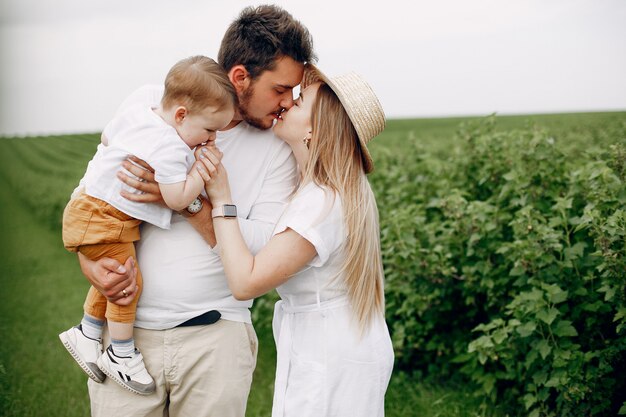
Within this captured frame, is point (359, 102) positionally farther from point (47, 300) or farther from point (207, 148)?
point (47, 300)

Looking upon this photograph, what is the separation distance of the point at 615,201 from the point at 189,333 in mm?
2651

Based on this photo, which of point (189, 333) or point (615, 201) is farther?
point (615, 201)

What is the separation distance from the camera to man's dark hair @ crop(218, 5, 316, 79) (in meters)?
2.89

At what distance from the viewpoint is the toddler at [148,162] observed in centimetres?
255

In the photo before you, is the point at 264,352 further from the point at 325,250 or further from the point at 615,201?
the point at 325,250

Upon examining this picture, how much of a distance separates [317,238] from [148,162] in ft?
2.23

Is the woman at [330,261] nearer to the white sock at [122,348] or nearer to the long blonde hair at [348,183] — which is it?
the long blonde hair at [348,183]

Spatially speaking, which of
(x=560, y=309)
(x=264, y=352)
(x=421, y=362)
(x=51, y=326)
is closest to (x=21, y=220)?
(x=51, y=326)

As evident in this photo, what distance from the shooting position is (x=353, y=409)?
2.72 meters

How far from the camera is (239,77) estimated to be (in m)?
2.93

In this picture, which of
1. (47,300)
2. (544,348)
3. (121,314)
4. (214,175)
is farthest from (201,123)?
(47,300)

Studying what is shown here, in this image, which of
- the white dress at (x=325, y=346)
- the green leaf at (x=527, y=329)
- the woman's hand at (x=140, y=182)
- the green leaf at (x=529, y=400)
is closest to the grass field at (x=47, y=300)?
the green leaf at (x=529, y=400)

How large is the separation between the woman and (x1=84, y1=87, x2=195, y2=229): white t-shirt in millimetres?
109

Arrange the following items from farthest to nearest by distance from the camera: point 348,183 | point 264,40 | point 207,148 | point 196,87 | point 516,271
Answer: point 516,271
point 264,40
point 348,183
point 207,148
point 196,87
